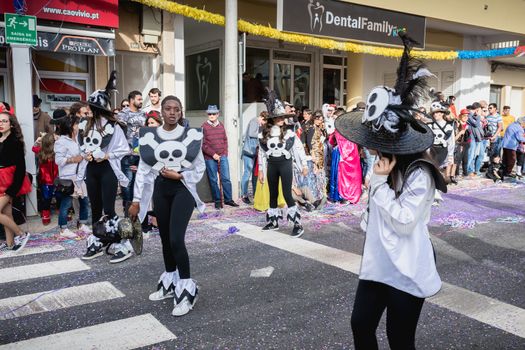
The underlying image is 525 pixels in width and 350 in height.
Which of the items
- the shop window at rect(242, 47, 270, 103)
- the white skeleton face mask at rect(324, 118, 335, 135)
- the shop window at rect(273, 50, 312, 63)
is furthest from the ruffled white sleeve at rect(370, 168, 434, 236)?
the shop window at rect(273, 50, 312, 63)

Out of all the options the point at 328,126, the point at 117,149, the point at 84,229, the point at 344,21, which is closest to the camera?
the point at 117,149

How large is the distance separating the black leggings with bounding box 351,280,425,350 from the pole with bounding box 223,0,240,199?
775cm

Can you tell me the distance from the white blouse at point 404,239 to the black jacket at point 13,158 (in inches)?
216

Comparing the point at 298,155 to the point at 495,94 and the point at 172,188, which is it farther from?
the point at 495,94

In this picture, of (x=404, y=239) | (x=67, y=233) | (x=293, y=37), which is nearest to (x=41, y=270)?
(x=67, y=233)

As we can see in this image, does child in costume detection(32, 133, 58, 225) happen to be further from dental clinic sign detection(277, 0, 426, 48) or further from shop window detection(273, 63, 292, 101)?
shop window detection(273, 63, 292, 101)

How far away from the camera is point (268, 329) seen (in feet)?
13.6

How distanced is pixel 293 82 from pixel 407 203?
1569cm

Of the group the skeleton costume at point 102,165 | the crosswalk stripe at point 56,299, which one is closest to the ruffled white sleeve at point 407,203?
the crosswalk stripe at point 56,299

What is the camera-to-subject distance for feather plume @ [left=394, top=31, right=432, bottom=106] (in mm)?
2729

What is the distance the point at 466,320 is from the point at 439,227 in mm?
4082

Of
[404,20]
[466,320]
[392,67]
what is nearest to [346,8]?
[404,20]

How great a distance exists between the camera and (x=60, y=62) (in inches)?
442

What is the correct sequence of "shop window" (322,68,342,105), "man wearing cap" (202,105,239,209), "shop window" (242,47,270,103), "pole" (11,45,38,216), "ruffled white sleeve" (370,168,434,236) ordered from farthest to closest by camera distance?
"shop window" (322,68,342,105), "shop window" (242,47,270,103), "man wearing cap" (202,105,239,209), "pole" (11,45,38,216), "ruffled white sleeve" (370,168,434,236)
